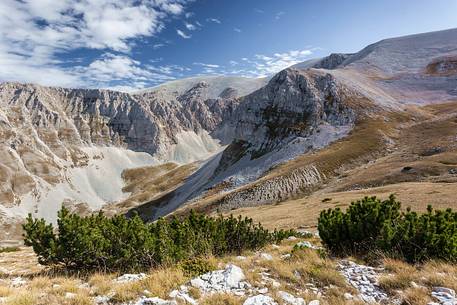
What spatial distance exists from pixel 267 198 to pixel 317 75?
80632 mm

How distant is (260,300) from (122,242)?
734cm

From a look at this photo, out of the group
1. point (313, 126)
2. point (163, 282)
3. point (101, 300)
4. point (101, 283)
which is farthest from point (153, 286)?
point (313, 126)

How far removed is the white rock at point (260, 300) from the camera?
920 cm

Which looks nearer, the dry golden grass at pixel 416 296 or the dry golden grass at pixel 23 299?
the dry golden grass at pixel 416 296

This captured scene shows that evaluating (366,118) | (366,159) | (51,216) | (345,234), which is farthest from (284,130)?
(51,216)

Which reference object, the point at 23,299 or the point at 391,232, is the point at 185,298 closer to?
the point at 23,299

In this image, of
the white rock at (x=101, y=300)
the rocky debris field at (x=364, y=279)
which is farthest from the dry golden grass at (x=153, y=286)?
the rocky debris field at (x=364, y=279)

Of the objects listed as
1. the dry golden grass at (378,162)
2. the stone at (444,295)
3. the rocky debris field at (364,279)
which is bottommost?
the dry golden grass at (378,162)

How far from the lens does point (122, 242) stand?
46.9 ft

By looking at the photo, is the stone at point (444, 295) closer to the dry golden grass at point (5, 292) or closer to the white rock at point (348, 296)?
the white rock at point (348, 296)

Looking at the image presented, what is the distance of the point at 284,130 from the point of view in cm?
13325

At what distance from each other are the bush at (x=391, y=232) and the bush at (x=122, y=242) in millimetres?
4927

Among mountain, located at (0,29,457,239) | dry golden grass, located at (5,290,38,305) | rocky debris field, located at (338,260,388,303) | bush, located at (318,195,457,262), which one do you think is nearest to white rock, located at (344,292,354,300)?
rocky debris field, located at (338,260,388,303)

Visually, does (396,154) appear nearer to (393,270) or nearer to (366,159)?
(366,159)
